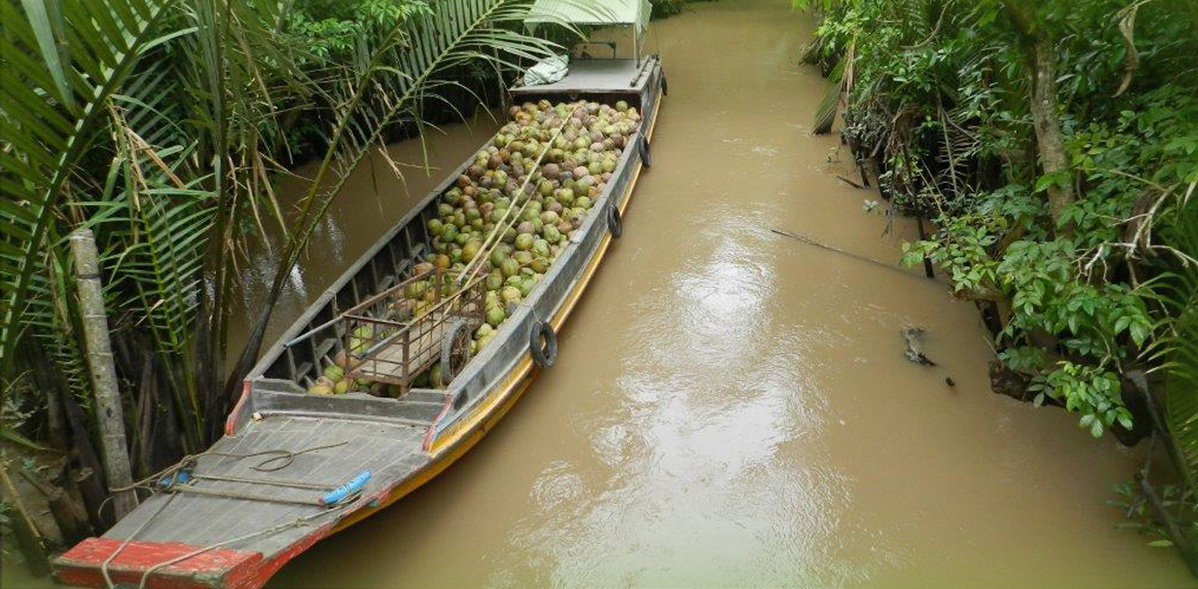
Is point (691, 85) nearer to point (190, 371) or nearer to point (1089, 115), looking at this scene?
point (1089, 115)

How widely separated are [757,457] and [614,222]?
2.80 m

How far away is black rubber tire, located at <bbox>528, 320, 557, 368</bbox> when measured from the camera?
185 inches

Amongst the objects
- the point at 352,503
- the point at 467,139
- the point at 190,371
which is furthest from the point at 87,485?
the point at 467,139

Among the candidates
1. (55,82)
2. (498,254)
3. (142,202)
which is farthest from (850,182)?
(55,82)

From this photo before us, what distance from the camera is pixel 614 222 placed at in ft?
21.4

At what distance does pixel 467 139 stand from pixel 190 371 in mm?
6324

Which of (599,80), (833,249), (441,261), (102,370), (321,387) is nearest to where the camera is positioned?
(102,370)

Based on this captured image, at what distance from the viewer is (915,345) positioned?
16.5 feet

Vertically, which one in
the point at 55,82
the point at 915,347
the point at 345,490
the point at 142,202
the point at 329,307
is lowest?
the point at 915,347

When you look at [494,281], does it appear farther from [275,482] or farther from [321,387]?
[275,482]

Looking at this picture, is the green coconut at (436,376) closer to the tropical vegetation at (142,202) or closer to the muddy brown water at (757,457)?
the muddy brown water at (757,457)

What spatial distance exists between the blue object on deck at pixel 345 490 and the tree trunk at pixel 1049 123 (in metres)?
3.23

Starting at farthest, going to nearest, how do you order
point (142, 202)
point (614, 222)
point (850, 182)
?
point (850, 182)
point (614, 222)
point (142, 202)

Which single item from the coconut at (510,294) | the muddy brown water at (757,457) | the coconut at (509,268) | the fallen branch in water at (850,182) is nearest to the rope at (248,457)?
the muddy brown water at (757,457)
